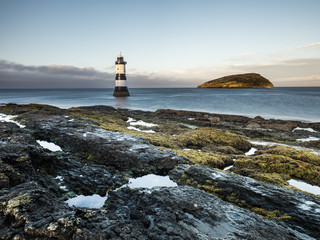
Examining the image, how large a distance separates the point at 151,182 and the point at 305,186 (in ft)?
24.5

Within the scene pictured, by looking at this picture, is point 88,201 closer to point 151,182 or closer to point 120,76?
point 151,182

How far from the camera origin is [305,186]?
8.75m

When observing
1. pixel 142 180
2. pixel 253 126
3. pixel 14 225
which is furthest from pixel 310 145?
pixel 14 225

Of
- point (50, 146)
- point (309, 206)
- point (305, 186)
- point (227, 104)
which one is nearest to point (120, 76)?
point (227, 104)

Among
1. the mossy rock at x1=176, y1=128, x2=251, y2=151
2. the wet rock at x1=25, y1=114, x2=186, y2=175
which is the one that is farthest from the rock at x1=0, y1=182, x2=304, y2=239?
the mossy rock at x1=176, y1=128, x2=251, y2=151

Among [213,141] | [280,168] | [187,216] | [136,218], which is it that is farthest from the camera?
[213,141]

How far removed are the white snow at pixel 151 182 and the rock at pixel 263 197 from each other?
0.38 m

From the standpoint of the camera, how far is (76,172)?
25.1 ft

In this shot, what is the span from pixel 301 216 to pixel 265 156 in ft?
20.7

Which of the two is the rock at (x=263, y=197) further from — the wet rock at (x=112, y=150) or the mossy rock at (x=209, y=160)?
the mossy rock at (x=209, y=160)

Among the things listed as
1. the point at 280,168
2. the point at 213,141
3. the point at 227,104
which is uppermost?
the point at 227,104

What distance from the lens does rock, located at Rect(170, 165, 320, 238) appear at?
539cm

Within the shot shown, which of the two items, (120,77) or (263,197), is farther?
(120,77)

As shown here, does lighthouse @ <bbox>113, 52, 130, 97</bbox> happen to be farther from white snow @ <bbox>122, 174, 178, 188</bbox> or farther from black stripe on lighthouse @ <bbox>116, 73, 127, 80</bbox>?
white snow @ <bbox>122, 174, 178, 188</bbox>
